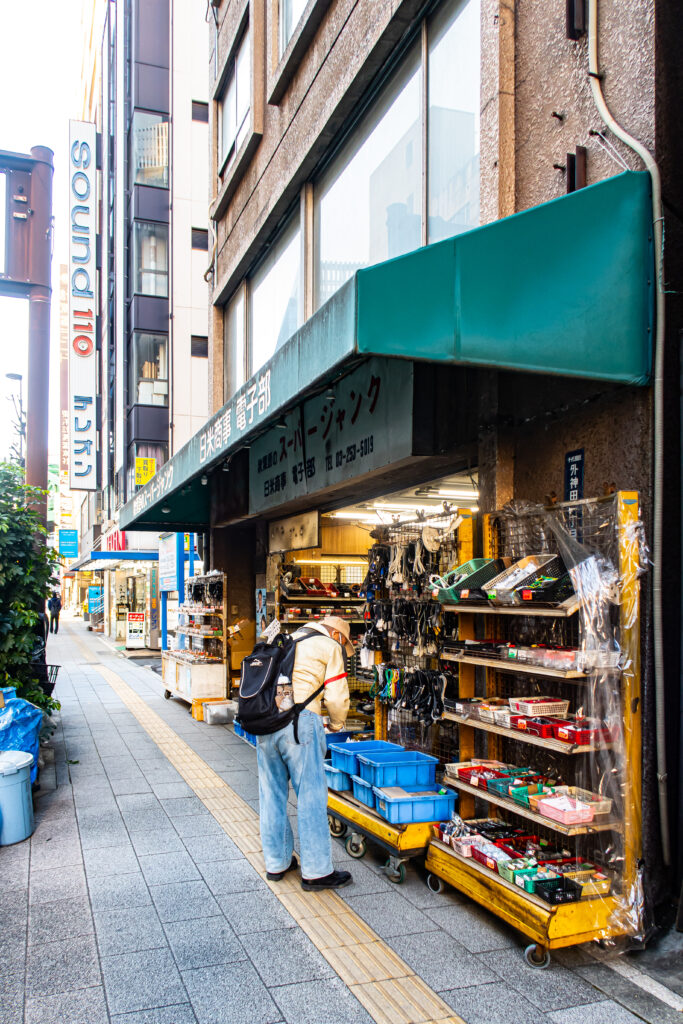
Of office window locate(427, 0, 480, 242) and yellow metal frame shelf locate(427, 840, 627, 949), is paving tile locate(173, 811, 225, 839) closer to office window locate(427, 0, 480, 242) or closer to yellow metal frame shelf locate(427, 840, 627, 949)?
yellow metal frame shelf locate(427, 840, 627, 949)

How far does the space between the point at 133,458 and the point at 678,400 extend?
23.7 metres

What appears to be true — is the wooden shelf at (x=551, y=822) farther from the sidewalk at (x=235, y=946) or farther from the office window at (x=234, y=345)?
the office window at (x=234, y=345)

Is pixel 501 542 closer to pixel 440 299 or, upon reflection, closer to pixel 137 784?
pixel 440 299

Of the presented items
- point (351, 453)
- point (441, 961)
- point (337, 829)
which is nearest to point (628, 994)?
point (441, 961)

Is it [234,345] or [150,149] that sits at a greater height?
[150,149]

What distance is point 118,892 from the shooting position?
5.07 m

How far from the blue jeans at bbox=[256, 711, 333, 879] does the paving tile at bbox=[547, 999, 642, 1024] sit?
1876 millimetres

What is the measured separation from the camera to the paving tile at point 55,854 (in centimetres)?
561

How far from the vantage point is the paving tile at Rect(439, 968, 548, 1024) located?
355cm

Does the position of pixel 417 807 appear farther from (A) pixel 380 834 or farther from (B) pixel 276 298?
(B) pixel 276 298

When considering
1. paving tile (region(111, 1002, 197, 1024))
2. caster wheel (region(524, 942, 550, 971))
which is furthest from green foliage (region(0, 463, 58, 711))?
caster wheel (region(524, 942, 550, 971))

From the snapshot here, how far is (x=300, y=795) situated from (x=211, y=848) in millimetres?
1318

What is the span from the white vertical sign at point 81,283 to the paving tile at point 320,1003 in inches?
763

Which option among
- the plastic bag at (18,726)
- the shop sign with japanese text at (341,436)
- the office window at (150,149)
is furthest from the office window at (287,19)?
the office window at (150,149)
